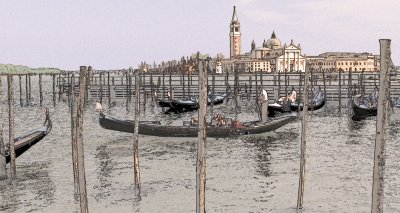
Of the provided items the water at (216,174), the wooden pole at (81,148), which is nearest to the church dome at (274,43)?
the water at (216,174)

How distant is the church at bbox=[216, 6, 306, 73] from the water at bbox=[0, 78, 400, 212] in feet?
333

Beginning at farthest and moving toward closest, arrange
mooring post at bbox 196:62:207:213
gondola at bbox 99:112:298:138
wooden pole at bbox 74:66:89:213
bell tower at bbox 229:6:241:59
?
bell tower at bbox 229:6:241:59, gondola at bbox 99:112:298:138, wooden pole at bbox 74:66:89:213, mooring post at bbox 196:62:207:213

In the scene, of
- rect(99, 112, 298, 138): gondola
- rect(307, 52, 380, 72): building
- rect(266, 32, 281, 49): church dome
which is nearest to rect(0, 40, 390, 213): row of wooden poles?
rect(99, 112, 298, 138): gondola

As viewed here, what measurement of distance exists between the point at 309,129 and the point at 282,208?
15223 mm

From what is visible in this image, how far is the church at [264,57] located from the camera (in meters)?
130

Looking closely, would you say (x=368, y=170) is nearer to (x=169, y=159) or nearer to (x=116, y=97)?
(x=169, y=159)

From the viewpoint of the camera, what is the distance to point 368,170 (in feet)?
52.0

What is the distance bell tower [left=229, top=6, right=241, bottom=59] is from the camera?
5541 inches

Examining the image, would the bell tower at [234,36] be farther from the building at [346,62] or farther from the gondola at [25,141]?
the gondola at [25,141]

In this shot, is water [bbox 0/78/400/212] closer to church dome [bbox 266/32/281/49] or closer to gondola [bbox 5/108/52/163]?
gondola [bbox 5/108/52/163]

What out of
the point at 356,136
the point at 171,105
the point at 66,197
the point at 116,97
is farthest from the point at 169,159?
the point at 116,97

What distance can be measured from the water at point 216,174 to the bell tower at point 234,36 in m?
118

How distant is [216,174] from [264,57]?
5019 inches

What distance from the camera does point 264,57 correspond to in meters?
141
